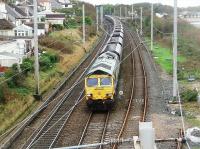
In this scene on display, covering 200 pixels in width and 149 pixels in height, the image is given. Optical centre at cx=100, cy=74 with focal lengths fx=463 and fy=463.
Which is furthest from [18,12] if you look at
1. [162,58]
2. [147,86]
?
[147,86]

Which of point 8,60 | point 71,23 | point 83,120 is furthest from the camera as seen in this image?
point 71,23

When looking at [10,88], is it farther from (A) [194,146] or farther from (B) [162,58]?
(B) [162,58]

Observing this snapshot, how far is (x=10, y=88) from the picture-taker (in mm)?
28078

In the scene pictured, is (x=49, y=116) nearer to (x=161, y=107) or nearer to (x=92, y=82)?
(x=92, y=82)

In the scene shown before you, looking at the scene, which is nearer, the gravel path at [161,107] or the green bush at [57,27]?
the gravel path at [161,107]

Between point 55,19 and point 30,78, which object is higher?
point 55,19

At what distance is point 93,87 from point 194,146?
26.0 ft

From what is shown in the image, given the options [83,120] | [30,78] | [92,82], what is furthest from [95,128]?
[30,78]

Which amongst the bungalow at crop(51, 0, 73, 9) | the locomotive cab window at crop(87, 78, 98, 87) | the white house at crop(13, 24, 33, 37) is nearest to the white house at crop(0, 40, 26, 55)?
the white house at crop(13, 24, 33, 37)

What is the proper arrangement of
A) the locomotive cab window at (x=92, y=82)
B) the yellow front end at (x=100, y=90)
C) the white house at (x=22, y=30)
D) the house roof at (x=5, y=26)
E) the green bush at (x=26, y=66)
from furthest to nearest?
the house roof at (x=5, y=26), the white house at (x=22, y=30), the green bush at (x=26, y=66), the locomotive cab window at (x=92, y=82), the yellow front end at (x=100, y=90)

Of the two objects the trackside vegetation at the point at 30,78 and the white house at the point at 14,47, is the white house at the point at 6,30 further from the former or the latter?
the white house at the point at 14,47

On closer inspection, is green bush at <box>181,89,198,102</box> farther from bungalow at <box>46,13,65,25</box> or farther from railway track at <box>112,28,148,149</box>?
bungalow at <box>46,13,65,25</box>

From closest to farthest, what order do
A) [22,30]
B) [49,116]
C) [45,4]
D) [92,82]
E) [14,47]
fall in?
1. [49,116]
2. [92,82]
3. [14,47]
4. [22,30]
5. [45,4]

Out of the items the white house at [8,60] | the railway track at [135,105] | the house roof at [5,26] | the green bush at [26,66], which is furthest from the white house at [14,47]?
the house roof at [5,26]
